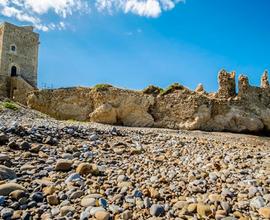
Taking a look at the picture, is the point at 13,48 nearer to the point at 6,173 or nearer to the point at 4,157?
the point at 4,157

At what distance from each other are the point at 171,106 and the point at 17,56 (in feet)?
Answer: 101

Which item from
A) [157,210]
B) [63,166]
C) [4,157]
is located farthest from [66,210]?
[4,157]

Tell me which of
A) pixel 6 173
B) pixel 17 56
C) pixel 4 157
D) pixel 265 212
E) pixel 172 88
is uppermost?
pixel 17 56

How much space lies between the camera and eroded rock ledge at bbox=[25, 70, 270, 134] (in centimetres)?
2258

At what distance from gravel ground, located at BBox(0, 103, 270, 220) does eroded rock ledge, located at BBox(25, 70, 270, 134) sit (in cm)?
1503

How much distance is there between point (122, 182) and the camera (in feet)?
17.0

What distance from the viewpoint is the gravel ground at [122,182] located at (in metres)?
4.24

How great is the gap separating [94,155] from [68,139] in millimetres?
1670

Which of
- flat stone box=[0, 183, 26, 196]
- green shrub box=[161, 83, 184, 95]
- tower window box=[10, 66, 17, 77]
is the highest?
tower window box=[10, 66, 17, 77]

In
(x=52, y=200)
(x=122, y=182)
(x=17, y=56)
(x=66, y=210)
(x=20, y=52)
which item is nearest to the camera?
(x=66, y=210)

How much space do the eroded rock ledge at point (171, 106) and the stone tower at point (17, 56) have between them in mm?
19289

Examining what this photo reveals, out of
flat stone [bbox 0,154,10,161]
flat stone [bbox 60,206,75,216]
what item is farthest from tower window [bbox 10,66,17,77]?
flat stone [bbox 60,206,75,216]

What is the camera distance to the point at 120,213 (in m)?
4.20

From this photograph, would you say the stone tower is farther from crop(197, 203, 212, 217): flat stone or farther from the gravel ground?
crop(197, 203, 212, 217): flat stone
